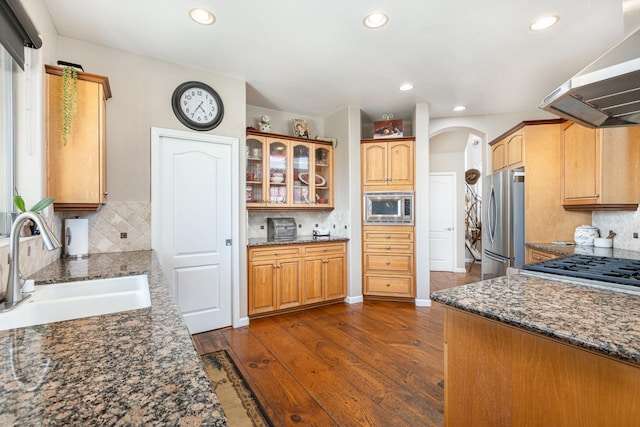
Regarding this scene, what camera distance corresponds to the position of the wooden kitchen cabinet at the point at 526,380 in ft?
2.76

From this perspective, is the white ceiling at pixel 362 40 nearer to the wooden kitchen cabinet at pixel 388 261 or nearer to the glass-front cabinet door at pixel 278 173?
the glass-front cabinet door at pixel 278 173

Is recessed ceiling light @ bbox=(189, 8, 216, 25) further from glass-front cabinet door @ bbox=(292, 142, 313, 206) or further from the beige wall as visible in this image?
glass-front cabinet door @ bbox=(292, 142, 313, 206)

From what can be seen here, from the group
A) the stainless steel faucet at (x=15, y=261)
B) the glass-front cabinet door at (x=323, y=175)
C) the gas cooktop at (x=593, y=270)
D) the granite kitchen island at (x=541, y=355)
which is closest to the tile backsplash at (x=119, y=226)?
the stainless steel faucet at (x=15, y=261)

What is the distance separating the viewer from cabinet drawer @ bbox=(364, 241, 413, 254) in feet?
12.7

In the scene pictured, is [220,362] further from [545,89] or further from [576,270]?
[545,89]

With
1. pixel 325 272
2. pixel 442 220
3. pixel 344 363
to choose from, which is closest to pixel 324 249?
pixel 325 272

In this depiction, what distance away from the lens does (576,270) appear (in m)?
1.51

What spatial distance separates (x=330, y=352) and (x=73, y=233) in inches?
90.4

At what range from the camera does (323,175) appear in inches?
165

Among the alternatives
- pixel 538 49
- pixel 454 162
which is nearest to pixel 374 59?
pixel 538 49

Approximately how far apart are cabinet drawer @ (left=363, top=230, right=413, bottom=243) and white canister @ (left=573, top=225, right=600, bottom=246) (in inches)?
65.5

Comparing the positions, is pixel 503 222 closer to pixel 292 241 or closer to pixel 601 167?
pixel 601 167

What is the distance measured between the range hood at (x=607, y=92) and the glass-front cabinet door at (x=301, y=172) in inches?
109

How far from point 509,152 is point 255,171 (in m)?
3.07
